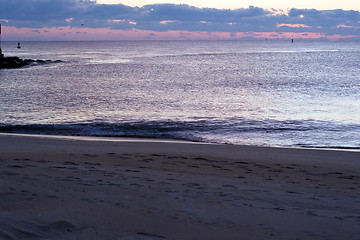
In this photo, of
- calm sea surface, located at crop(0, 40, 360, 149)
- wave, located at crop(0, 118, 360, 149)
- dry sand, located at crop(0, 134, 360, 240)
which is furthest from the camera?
calm sea surface, located at crop(0, 40, 360, 149)

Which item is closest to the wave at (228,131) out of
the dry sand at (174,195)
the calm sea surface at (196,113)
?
the calm sea surface at (196,113)

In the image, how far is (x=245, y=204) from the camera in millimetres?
6207

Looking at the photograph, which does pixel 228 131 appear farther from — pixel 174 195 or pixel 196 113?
pixel 174 195

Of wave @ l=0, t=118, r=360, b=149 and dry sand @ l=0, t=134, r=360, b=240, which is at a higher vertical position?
dry sand @ l=0, t=134, r=360, b=240

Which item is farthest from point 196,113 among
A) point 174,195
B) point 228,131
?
point 174,195

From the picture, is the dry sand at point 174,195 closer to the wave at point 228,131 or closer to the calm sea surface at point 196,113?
the wave at point 228,131

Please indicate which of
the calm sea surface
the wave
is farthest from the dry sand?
the calm sea surface

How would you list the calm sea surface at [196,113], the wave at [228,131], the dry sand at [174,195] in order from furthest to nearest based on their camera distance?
the calm sea surface at [196,113]
the wave at [228,131]
the dry sand at [174,195]

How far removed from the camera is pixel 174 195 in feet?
21.4

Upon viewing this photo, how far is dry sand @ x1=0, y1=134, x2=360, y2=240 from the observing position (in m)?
5.04

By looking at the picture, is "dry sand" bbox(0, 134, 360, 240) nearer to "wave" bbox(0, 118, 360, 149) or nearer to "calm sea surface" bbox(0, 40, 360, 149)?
"wave" bbox(0, 118, 360, 149)

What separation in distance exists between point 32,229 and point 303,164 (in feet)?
24.5

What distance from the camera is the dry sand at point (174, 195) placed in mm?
5039

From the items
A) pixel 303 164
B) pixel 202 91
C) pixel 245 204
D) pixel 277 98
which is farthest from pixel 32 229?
pixel 202 91
